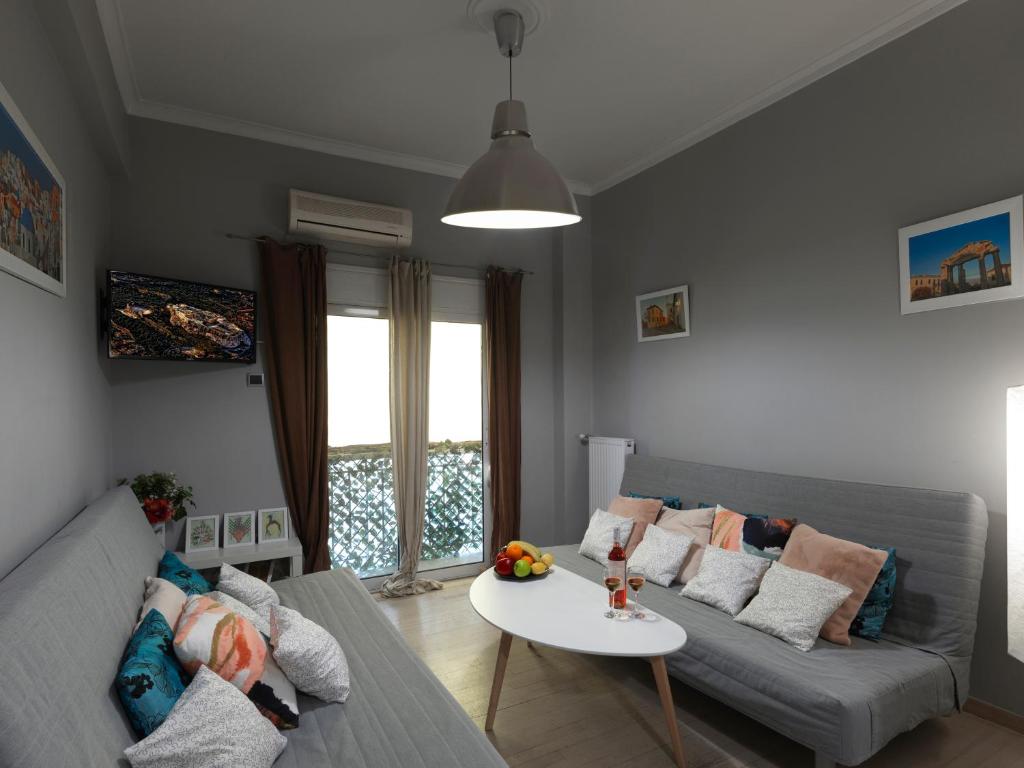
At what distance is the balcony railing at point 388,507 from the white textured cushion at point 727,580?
189cm

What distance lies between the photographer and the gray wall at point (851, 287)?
234 cm

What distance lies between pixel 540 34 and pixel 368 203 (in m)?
1.59

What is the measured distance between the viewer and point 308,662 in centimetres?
174

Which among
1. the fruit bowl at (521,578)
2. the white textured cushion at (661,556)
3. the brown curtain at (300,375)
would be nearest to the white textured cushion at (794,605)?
the white textured cushion at (661,556)

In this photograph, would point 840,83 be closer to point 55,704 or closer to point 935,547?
point 935,547

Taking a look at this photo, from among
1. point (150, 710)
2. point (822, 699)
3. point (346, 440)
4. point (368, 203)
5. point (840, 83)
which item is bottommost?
point (822, 699)

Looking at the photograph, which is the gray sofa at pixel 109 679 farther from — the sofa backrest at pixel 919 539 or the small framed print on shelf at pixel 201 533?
the sofa backrest at pixel 919 539

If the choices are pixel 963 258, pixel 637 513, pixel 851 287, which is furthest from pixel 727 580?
pixel 963 258

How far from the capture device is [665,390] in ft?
12.8

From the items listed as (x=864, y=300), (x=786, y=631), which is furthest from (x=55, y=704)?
(x=864, y=300)

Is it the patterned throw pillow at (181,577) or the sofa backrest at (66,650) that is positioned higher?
the sofa backrest at (66,650)

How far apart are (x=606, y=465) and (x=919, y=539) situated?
2.12m

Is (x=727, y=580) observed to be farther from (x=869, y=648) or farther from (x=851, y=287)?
(x=851, y=287)

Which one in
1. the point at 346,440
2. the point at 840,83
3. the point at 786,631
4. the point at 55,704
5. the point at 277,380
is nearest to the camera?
the point at 55,704
